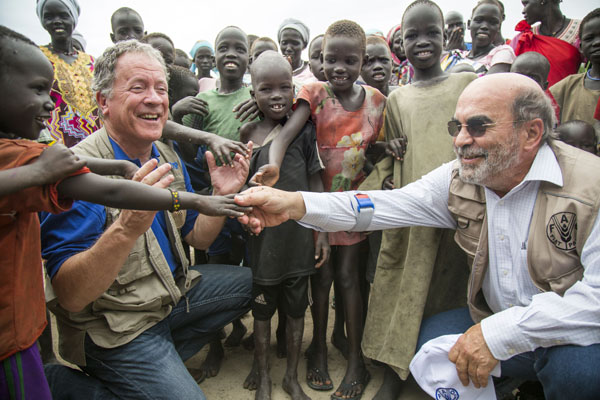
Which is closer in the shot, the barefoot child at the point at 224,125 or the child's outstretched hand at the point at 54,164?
the child's outstretched hand at the point at 54,164

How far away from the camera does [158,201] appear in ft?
5.91

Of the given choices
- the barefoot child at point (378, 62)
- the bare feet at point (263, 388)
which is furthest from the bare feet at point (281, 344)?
the barefoot child at point (378, 62)

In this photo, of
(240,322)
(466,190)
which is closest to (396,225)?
(466,190)

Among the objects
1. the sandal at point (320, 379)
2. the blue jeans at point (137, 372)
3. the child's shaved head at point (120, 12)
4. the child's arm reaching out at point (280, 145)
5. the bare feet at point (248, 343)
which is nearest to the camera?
the blue jeans at point (137, 372)

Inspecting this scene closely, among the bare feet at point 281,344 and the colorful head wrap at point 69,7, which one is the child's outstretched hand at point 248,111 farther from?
the colorful head wrap at point 69,7

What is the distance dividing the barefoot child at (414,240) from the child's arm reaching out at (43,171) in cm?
205

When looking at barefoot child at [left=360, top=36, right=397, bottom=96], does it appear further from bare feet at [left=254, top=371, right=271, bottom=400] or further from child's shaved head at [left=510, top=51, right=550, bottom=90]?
bare feet at [left=254, top=371, right=271, bottom=400]

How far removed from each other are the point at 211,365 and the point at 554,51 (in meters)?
4.76

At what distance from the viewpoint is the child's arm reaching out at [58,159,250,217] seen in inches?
64.2

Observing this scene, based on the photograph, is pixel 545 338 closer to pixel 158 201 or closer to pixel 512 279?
pixel 512 279

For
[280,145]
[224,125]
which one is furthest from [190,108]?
[280,145]

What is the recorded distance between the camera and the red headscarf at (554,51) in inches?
172

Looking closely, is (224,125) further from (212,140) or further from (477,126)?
(477,126)

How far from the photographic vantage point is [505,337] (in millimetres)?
1885
